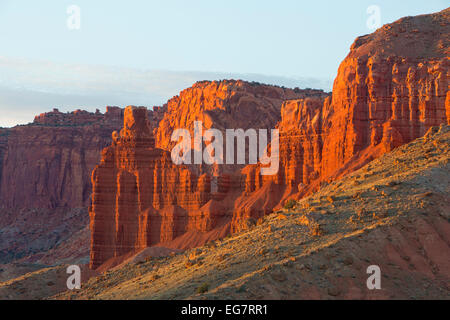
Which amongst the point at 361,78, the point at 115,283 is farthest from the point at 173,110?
the point at 115,283

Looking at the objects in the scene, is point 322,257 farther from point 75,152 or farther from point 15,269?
point 75,152

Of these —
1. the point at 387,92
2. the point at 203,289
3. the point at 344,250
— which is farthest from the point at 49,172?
the point at 344,250

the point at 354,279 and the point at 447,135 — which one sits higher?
the point at 447,135

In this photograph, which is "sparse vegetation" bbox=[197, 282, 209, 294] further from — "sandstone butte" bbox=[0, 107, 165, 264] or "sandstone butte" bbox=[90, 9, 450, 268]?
"sandstone butte" bbox=[0, 107, 165, 264]

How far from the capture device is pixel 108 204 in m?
85.2

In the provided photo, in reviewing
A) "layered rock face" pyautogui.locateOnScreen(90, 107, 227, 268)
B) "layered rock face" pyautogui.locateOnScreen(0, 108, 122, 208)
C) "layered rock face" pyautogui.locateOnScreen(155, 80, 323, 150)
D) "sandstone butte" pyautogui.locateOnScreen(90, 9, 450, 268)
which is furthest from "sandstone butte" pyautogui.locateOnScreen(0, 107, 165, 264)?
"sandstone butte" pyautogui.locateOnScreen(90, 9, 450, 268)

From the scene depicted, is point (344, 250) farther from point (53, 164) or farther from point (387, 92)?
point (53, 164)

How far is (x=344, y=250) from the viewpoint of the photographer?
3847 cm

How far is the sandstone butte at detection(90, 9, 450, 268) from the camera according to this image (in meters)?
62.8

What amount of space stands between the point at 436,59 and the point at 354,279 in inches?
1192

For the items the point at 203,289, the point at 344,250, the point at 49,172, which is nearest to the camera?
the point at 203,289

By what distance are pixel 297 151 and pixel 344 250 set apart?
42.8m

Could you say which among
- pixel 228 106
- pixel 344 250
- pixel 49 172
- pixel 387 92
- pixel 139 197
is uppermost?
pixel 228 106

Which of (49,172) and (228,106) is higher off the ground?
(228,106)
